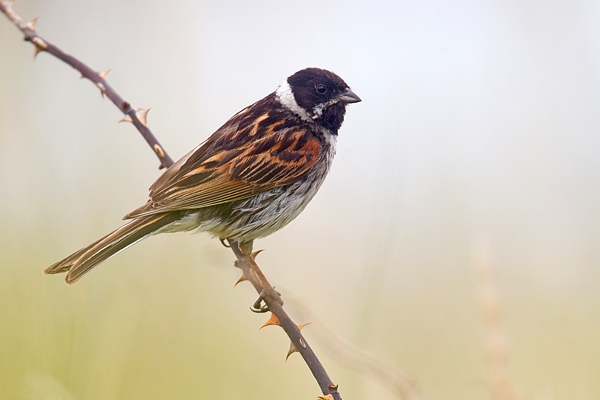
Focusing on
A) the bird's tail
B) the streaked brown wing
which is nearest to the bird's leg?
the streaked brown wing

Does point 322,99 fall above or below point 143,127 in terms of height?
above

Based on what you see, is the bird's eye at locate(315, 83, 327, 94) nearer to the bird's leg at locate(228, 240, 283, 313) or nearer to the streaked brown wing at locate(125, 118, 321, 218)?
the streaked brown wing at locate(125, 118, 321, 218)

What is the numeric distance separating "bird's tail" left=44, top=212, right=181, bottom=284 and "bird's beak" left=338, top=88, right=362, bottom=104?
1148mm

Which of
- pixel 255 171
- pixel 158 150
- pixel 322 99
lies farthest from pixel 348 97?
pixel 158 150

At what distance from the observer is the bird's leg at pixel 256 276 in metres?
2.96

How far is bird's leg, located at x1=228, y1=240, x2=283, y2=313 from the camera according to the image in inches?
116

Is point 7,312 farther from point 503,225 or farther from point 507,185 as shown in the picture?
point 503,225

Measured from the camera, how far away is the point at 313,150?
342cm

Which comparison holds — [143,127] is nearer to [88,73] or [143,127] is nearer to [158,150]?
[158,150]

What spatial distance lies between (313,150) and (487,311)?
4.77 feet

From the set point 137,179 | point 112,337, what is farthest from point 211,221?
point 137,179

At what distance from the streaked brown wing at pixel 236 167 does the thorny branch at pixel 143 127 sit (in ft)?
0.84

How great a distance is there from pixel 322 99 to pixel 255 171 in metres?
0.59

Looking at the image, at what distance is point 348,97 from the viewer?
3.56 m
